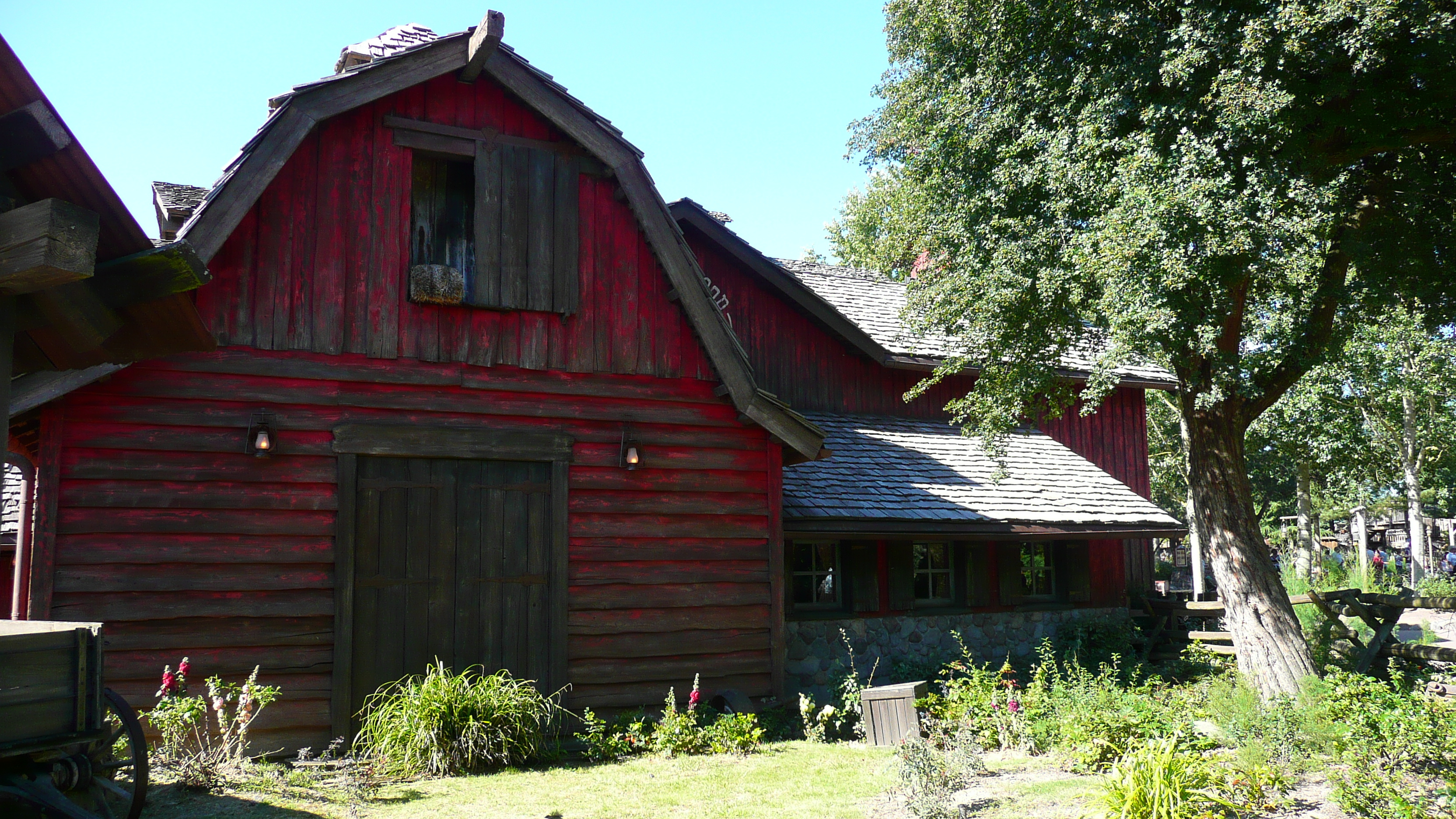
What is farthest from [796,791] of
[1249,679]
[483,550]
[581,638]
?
[1249,679]

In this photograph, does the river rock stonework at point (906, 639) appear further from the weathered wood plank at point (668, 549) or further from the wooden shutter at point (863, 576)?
the weathered wood plank at point (668, 549)

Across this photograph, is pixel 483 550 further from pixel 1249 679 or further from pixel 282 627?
pixel 1249 679

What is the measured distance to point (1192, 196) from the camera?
8617mm

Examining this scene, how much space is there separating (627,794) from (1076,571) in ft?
31.4

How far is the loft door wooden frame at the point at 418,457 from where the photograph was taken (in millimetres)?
8055

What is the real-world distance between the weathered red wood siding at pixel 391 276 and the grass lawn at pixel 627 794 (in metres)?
3.52

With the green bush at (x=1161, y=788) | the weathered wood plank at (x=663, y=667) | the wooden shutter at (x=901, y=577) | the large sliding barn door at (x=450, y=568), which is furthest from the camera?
the wooden shutter at (x=901, y=577)

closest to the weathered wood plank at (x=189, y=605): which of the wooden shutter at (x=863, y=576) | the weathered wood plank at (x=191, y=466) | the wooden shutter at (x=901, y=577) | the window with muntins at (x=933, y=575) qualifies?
the weathered wood plank at (x=191, y=466)

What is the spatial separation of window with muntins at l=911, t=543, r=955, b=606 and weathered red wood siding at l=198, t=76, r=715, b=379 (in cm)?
521

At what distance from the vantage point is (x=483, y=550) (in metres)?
8.70

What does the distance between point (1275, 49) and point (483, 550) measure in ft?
26.7

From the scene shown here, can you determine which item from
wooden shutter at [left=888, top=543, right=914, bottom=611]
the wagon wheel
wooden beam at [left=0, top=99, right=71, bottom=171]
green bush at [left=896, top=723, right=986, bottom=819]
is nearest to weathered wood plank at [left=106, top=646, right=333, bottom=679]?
the wagon wheel

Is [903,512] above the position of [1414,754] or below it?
above

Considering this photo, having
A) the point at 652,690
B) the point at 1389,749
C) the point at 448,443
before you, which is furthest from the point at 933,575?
the point at 448,443
